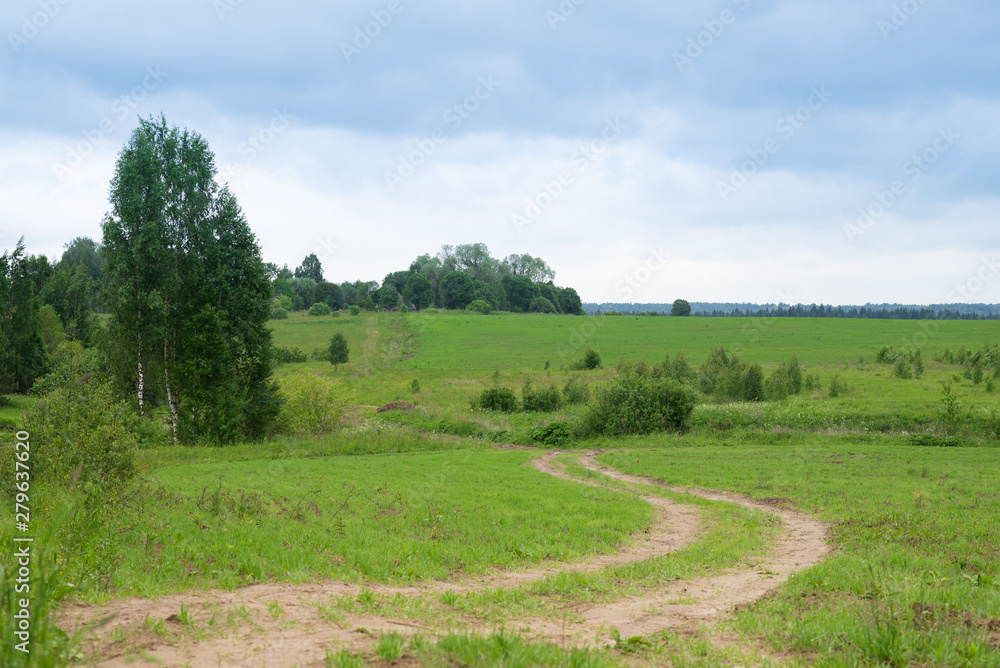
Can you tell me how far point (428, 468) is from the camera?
1018 inches

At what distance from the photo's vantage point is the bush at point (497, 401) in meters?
50.0

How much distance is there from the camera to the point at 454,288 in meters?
158

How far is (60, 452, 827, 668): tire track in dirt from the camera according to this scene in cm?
546

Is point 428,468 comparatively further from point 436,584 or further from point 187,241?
point 187,241

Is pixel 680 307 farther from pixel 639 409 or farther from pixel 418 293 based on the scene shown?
pixel 639 409

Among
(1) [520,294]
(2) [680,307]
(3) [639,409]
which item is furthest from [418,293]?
(3) [639,409]

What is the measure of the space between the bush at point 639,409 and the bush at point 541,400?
8.41m

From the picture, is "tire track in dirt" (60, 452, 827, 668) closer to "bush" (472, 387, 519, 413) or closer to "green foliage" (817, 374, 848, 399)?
"bush" (472, 387, 519, 413)

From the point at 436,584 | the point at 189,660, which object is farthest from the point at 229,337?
the point at 189,660

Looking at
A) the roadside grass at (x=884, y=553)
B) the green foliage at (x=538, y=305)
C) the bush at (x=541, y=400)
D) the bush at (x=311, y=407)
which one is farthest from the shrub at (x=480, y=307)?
the roadside grass at (x=884, y=553)

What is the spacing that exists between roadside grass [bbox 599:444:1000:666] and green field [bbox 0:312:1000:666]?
0.05 metres

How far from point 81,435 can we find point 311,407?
2819 centimetres

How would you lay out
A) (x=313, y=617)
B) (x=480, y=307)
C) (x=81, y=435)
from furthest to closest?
1. (x=480, y=307)
2. (x=81, y=435)
3. (x=313, y=617)

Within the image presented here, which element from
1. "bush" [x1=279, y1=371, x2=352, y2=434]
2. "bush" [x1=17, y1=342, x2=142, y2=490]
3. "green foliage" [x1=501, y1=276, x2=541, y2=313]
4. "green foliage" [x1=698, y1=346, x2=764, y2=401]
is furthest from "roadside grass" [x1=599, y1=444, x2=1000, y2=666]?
"green foliage" [x1=501, y1=276, x2=541, y2=313]
